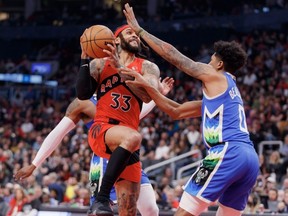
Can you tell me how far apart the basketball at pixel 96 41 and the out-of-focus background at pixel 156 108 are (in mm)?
4161

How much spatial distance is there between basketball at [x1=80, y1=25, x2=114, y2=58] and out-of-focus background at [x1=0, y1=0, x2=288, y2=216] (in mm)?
4161

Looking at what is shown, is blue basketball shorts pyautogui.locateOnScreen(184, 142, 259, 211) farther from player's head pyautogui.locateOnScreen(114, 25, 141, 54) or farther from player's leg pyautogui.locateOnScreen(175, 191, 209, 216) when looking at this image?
player's head pyautogui.locateOnScreen(114, 25, 141, 54)

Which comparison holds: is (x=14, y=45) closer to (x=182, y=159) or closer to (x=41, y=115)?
(x=41, y=115)

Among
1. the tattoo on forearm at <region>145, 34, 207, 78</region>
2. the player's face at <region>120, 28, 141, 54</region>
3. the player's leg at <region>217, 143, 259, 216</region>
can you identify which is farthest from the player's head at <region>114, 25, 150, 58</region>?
the player's leg at <region>217, 143, 259, 216</region>

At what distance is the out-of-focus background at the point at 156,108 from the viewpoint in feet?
56.2

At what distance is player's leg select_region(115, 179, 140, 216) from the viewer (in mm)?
7844

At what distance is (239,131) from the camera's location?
24.8 feet

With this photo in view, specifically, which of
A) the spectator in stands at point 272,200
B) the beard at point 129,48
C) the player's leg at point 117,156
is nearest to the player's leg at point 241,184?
the player's leg at point 117,156

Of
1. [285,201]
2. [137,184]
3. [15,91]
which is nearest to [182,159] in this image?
[285,201]

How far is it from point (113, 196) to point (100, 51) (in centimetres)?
213

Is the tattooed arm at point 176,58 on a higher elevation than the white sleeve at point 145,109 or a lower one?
higher

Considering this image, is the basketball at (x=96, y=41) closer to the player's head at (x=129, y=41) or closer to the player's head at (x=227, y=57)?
the player's head at (x=129, y=41)

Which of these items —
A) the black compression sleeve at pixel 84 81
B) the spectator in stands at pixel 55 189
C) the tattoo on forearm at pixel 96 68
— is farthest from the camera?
the spectator in stands at pixel 55 189

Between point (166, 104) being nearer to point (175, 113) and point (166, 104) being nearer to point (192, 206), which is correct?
point (175, 113)
